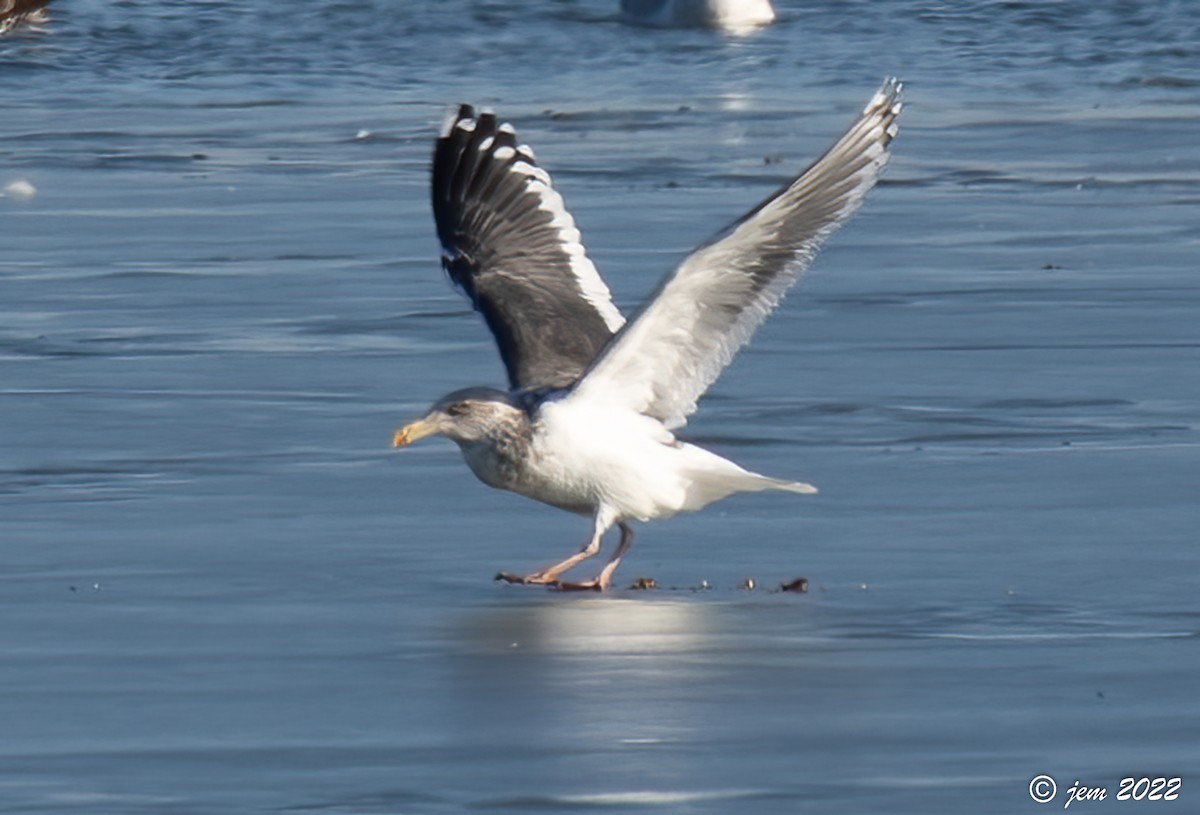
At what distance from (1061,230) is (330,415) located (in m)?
5.30

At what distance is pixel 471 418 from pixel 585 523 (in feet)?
3.53

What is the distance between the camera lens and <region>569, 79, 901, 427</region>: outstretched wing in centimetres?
739

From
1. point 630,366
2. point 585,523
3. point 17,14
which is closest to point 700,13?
point 17,14

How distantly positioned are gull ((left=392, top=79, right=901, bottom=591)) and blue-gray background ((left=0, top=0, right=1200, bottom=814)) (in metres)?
0.22

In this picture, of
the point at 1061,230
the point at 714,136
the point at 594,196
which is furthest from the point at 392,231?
the point at 714,136

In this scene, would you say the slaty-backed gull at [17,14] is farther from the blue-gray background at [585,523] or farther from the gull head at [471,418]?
the gull head at [471,418]

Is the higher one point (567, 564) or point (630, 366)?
point (630, 366)

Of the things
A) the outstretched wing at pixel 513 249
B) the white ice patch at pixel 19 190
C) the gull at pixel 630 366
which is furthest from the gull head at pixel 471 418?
the white ice patch at pixel 19 190

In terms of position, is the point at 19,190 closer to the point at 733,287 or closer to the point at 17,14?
the point at 733,287

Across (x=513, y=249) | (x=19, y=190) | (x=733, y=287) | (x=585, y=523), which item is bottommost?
(x=19, y=190)

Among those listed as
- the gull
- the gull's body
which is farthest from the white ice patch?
the gull's body

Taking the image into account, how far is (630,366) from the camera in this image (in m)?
7.48

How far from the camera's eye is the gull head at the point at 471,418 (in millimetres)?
7227

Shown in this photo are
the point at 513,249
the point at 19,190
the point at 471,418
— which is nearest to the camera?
the point at 471,418
